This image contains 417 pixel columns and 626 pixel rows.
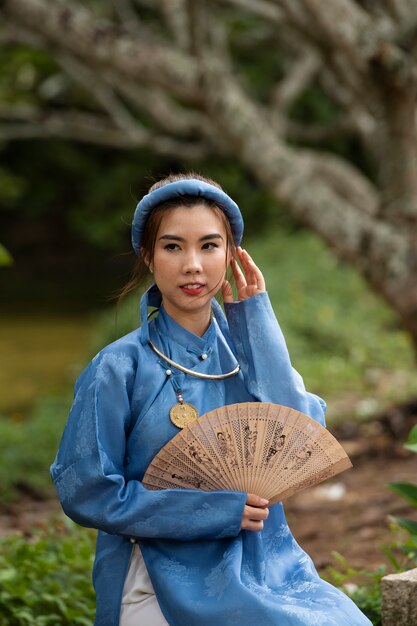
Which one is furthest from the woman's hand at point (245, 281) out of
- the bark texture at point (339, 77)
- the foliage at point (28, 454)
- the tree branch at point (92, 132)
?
the tree branch at point (92, 132)

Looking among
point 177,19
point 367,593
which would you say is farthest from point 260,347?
point 177,19

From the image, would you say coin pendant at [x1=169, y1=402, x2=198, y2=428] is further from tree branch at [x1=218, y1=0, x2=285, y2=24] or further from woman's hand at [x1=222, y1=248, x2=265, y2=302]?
tree branch at [x1=218, y1=0, x2=285, y2=24]

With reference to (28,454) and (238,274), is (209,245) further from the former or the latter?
(28,454)

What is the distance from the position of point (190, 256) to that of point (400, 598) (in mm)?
1081

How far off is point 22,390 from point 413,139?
5.55m

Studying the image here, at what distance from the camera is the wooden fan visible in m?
2.33

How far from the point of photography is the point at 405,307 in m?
6.25

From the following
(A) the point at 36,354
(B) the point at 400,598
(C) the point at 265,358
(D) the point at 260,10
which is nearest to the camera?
(C) the point at 265,358

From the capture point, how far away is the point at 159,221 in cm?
249

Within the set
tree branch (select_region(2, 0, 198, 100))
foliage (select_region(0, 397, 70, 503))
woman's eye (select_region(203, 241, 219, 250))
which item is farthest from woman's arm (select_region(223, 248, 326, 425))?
tree branch (select_region(2, 0, 198, 100))

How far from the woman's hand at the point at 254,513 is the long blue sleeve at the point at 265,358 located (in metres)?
0.27

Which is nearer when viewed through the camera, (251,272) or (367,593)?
(251,272)

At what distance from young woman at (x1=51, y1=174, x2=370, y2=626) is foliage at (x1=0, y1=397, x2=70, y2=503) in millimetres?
3815

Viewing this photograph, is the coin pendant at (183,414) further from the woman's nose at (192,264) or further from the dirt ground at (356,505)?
the dirt ground at (356,505)
